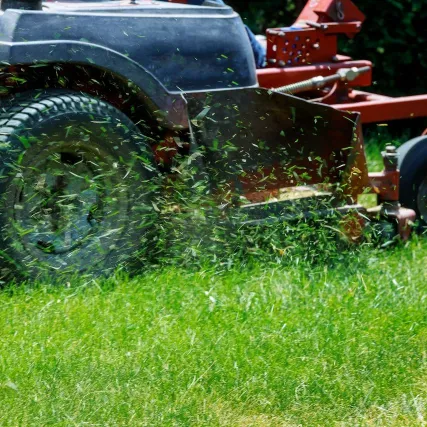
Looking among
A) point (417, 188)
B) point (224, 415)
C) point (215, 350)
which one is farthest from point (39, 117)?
point (417, 188)

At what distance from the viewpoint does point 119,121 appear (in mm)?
3424

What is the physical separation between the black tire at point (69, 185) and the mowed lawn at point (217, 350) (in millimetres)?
115

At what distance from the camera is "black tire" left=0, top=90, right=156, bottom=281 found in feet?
10.6

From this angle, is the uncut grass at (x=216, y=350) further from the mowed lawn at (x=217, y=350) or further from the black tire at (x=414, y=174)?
the black tire at (x=414, y=174)

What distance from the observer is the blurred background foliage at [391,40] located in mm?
6648

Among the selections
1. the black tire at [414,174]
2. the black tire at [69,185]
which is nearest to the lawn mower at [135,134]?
the black tire at [69,185]

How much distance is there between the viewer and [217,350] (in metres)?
2.86

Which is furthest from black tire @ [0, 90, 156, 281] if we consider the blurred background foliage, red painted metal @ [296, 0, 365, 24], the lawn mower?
the blurred background foliage

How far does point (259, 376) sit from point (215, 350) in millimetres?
190

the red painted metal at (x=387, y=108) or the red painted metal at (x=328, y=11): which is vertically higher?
the red painted metal at (x=328, y=11)

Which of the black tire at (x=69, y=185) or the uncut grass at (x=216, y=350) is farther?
the black tire at (x=69, y=185)

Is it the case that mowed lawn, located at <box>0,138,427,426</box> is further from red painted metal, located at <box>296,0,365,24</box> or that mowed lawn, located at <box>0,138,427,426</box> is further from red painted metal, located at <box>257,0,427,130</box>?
red painted metal, located at <box>296,0,365,24</box>

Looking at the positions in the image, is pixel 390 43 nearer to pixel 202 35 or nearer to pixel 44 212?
pixel 202 35

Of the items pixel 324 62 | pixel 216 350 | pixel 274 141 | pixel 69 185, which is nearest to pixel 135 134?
pixel 69 185
